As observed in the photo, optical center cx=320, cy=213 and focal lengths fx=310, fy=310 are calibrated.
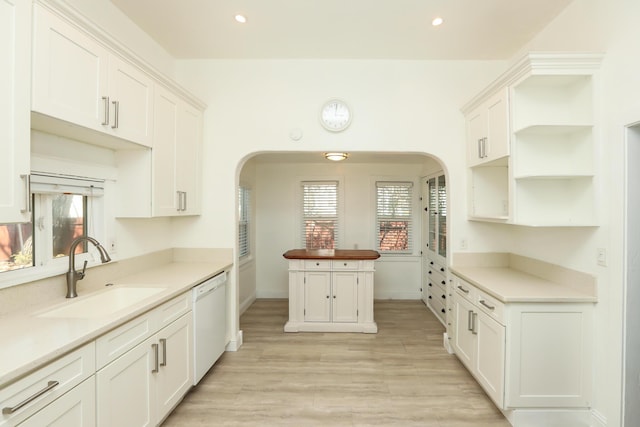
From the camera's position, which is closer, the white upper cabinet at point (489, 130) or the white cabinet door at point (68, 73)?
the white cabinet door at point (68, 73)

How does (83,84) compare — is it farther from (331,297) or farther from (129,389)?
(331,297)

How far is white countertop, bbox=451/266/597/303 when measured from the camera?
2.08 meters

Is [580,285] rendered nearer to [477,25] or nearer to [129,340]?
[477,25]

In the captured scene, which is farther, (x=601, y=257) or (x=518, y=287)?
(x=518, y=287)

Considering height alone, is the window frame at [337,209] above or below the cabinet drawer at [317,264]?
above

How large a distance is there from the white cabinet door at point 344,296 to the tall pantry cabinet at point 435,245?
1158 millimetres

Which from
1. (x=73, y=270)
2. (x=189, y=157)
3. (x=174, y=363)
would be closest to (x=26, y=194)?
(x=73, y=270)

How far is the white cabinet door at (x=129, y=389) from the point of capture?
1.51m

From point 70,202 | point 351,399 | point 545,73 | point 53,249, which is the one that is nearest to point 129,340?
point 53,249

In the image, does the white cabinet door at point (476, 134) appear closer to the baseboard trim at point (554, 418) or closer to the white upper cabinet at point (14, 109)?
the baseboard trim at point (554, 418)

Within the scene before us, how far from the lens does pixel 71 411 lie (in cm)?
133

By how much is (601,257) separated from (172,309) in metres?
2.90

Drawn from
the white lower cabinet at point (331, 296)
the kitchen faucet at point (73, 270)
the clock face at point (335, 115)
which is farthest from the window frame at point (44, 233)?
the white lower cabinet at point (331, 296)

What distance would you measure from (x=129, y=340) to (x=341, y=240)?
3.95m
